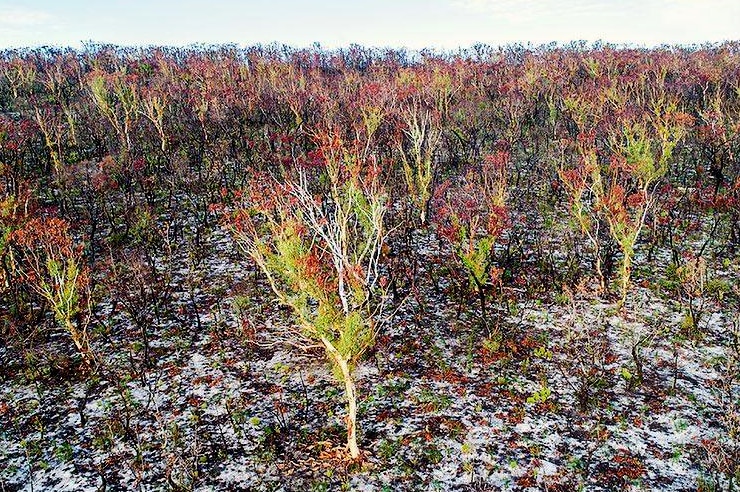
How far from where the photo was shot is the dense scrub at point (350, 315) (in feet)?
25.4

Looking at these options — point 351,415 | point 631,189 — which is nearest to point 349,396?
point 351,415

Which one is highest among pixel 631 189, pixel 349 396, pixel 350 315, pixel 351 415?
pixel 631 189

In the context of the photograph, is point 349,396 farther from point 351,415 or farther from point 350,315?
point 350,315

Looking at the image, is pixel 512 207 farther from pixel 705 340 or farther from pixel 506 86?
pixel 506 86

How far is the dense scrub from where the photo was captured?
7750mm

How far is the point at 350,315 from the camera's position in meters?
7.17

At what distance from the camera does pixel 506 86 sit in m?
32.1

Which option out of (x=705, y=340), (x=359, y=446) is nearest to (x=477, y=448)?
(x=359, y=446)

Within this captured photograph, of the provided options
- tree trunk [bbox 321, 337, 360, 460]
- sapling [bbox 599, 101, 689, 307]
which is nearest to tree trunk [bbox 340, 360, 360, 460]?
tree trunk [bbox 321, 337, 360, 460]

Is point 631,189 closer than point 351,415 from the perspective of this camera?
No

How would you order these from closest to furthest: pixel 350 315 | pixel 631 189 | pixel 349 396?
pixel 350 315 < pixel 349 396 < pixel 631 189

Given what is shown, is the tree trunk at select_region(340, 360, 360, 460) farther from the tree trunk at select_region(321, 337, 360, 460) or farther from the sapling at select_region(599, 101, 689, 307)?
the sapling at select_region(599, 101, 689, 307)

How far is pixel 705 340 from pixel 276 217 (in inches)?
547

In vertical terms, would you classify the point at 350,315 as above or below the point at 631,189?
below
